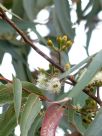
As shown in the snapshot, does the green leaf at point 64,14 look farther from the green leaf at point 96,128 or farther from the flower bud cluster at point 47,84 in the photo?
the green leaf at point 96,128

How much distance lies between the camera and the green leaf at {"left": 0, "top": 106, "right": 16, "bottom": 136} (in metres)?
1.14

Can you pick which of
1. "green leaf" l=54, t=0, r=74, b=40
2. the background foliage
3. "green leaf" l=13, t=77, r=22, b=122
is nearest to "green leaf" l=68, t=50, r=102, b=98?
the background foliage

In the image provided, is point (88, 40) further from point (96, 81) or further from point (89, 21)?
point (96, 81)

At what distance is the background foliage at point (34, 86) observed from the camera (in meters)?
1.03

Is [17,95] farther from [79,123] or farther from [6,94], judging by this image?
[79,123]

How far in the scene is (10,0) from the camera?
86.8 inches

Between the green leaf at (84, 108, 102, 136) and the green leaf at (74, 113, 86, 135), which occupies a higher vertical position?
the green leaf at (74, 113, 86, 135)

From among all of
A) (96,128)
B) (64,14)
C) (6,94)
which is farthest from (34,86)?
(64,14)

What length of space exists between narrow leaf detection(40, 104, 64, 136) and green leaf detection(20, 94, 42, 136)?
54 mm

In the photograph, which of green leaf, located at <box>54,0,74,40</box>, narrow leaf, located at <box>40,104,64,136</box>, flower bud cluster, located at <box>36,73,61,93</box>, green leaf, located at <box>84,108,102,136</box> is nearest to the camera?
narrow leaf, located at <box>40,104,64,136</box>

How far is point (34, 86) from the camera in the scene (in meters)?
1.13

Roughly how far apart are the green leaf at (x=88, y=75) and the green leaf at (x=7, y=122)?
0.68 feet

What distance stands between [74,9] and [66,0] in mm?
661

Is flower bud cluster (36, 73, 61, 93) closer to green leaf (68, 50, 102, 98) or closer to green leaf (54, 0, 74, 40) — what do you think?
green leaf (68, 50, 102, 98)
